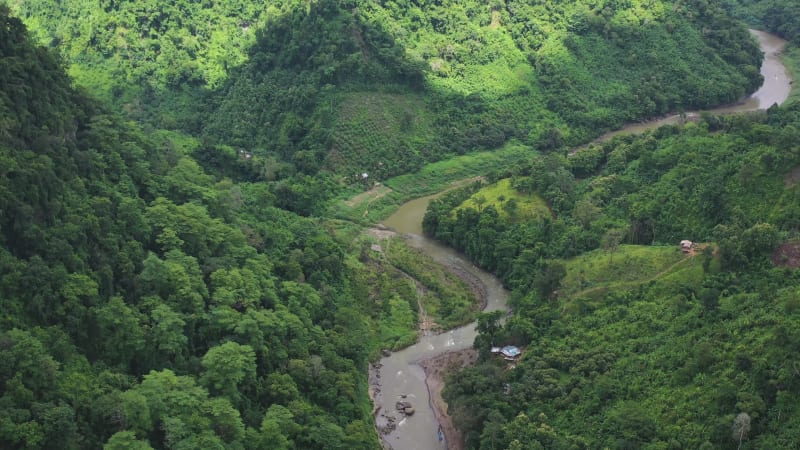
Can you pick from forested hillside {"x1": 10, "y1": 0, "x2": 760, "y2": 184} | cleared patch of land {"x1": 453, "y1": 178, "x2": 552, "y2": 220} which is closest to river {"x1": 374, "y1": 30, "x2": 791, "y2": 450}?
cleared patch of land {"x1": 453, "y1": 178, "x2": 552, "y2": 220}

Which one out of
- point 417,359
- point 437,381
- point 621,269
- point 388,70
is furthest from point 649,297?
point 388,70

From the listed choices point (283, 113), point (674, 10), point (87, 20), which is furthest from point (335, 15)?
point (674, 10)

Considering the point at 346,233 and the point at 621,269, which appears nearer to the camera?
the point at 621,269

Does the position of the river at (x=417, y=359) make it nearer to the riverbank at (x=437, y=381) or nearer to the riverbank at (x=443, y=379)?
the riverbank at (x=437, y=381)

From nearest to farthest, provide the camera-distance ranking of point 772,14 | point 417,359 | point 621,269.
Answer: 1. point 621,269
2. point 417,359
3. point 772,14

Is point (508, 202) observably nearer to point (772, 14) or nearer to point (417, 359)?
point (417, 359)

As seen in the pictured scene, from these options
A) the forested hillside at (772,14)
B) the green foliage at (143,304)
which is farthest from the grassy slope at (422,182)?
the forested hillside at (772,14)
